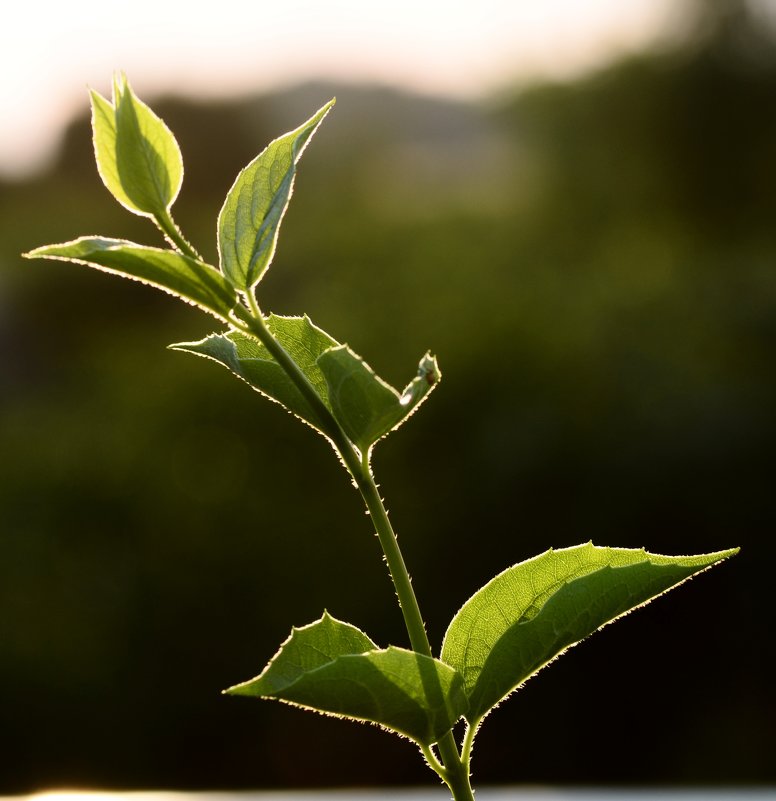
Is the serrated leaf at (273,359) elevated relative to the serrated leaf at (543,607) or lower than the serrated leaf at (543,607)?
elevated

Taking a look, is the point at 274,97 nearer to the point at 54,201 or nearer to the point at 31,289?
the point at 54,201

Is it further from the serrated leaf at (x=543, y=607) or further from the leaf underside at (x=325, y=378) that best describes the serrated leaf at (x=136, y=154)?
the serrated leaf at (x=543, y=607)

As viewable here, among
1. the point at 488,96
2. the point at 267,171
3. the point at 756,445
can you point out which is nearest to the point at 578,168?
the point at 488,96

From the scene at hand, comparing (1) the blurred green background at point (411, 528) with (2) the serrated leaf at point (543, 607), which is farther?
(1) the blurred green background at point (411, 528)

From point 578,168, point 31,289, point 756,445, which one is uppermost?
point 578,168

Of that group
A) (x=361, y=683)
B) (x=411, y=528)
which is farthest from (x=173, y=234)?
(x=411, y=528)

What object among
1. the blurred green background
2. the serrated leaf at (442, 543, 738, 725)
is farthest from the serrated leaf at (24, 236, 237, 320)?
the blurred green background

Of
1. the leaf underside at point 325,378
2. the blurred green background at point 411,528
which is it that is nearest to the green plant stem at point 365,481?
the leaf underside at point 325,378
